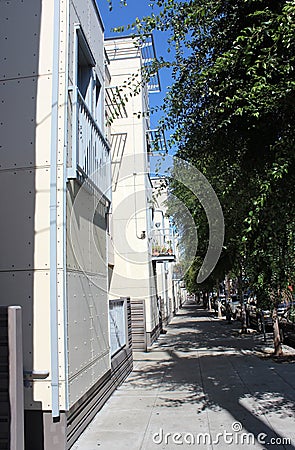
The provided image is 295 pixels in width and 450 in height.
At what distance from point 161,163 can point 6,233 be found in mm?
4535

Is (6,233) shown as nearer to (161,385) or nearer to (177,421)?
(177,421)

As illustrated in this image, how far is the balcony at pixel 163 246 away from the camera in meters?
16.0

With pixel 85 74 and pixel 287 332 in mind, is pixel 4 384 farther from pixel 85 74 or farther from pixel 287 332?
pixel 287 332

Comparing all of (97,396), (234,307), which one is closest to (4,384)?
(97,396)

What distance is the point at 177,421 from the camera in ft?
18.1

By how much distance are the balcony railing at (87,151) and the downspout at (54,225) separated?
23 centimetres

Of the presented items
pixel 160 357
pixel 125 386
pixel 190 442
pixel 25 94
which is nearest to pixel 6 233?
pixel 25 94

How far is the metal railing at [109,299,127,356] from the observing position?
8.04 metres

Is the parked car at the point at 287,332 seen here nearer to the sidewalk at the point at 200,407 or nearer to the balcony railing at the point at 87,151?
the sidewalk at the point at 200,407

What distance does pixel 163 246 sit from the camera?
17.4 m

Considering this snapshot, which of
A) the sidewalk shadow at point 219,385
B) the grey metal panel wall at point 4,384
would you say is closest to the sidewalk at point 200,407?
the sidewalk shadow at point 219,385

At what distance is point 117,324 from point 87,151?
13.9ft

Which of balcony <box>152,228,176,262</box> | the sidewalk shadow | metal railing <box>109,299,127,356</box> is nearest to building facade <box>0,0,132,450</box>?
the sidewalk shadow

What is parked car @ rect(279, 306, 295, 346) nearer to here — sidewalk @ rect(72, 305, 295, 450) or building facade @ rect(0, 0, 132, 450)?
sidewalk @ rect(72, 305, 295, 450)
